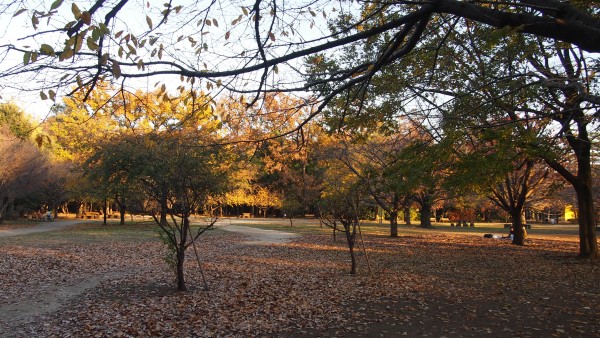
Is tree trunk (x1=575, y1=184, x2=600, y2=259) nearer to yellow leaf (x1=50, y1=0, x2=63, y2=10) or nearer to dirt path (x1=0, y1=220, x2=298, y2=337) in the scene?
dirt path (x1=0, y1=220, x2=298, y2=337)

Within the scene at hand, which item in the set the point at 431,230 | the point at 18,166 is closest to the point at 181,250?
the point at 18,166

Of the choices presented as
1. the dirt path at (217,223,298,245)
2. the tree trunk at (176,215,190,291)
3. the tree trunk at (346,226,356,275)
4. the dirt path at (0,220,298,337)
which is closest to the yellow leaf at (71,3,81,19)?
the dirt path at (0,220,298,337)

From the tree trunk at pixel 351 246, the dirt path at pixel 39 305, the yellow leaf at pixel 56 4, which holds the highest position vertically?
the yellow leaf at pixel 56 4

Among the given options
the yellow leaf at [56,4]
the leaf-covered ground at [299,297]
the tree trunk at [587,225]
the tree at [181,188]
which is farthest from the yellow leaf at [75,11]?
the tree trunk at [587,225]

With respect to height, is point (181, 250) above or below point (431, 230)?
above

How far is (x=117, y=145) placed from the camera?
2241 cm

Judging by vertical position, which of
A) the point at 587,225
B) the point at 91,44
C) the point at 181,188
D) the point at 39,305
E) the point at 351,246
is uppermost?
the point at 91,44

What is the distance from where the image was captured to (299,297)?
8.20 m

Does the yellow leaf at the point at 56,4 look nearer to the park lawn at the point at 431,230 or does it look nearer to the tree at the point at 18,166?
the park lawn at the point at 431,230

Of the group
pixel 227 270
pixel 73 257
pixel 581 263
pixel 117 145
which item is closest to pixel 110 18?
pixel 227 270

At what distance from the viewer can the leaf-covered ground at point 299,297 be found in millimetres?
6160

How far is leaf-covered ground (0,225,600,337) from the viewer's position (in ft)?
20.2

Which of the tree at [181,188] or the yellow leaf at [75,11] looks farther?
the tree at [181,188]

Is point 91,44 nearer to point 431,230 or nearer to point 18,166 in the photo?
point 18,166
